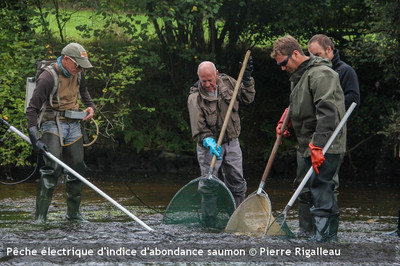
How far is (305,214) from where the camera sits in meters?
8.32

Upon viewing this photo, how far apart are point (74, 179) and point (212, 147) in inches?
73.5

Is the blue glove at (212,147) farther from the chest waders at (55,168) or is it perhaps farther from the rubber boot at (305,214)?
the chest waders at (55,168)

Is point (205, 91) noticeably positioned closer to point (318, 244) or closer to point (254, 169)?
point (318, 244)

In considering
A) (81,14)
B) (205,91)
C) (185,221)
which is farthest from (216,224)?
(81,14)

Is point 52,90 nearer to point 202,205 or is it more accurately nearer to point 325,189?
point 202,205

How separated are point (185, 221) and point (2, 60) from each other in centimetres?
695

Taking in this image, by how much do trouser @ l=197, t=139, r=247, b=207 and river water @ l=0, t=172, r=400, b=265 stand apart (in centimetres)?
75

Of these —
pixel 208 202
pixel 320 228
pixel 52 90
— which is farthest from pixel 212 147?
pixel 52 90

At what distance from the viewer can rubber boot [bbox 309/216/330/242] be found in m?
7.52

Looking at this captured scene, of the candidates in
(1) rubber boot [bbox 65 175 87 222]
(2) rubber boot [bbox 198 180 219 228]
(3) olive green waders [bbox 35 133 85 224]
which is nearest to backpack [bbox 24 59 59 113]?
(3) olive green waders [bbox 35 133 85 224]

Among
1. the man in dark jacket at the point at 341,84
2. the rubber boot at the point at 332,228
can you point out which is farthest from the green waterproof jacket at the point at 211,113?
the rubber boot at the point at 332,228

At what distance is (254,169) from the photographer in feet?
57.4

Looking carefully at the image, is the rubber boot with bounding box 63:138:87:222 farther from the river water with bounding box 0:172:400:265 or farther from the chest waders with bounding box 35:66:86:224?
the river water with bounding box 0:172:400:265

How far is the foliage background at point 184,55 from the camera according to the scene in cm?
1457
